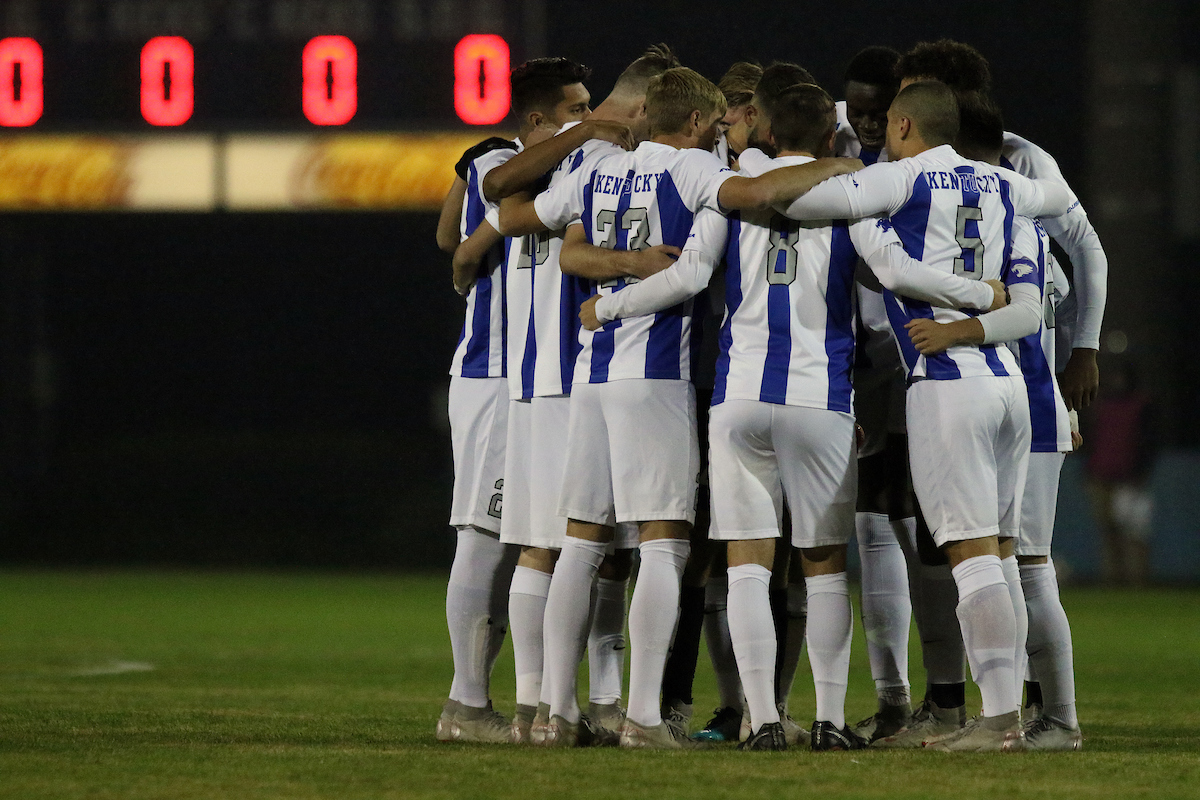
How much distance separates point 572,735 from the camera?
505 centimetres

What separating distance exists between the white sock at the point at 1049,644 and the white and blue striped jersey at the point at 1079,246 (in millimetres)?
837

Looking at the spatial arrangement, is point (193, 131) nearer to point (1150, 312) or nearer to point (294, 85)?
point (294, 85)

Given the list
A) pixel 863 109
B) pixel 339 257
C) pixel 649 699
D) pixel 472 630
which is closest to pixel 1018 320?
pixel 863 109

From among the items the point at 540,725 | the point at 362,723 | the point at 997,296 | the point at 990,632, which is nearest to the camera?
the point at 990,632

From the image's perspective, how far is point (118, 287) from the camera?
85.3ft

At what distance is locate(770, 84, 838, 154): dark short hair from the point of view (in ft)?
16.4

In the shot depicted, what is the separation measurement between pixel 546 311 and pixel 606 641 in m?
1.04

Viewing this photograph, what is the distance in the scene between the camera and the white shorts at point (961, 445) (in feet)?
15.9

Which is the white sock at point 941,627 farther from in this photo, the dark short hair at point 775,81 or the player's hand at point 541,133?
the player's hand at point 541,133

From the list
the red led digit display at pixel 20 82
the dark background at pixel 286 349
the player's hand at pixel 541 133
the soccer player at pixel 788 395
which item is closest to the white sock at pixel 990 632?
the soccer player at pixel 788 395

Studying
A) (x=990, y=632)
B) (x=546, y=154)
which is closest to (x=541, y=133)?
(x=546, y=154)

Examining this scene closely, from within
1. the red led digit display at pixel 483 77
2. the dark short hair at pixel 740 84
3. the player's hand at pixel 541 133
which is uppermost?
the red led digit display at pixel 483 77

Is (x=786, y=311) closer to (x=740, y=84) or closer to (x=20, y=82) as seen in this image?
(x=740, y=84)

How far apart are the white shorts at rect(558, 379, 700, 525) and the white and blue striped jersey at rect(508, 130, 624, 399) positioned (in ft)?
0.84
